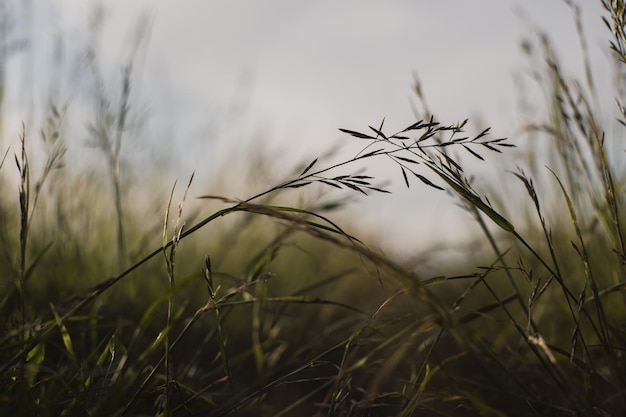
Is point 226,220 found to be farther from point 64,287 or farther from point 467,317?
point 467,317

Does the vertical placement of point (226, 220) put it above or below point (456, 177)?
below

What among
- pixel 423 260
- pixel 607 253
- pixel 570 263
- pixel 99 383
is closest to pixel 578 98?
pixel 423 260

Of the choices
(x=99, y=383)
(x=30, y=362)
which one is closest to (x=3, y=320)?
(x=30, y=362)

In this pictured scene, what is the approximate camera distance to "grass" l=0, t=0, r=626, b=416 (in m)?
0.83

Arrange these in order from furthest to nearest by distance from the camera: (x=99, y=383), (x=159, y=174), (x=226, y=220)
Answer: (x=226, y=220)
(x=159, y=174)
(x=99, y=383)

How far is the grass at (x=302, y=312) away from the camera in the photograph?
2.74 ft

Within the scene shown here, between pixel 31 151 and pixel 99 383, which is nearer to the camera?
pixel 99 383

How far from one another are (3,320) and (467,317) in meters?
0.83

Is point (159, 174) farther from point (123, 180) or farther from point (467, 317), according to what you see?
point (467, 317)

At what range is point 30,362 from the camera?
105 cm

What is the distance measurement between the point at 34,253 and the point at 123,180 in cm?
62

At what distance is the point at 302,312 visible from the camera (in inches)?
101

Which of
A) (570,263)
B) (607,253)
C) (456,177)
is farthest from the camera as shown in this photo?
(570,263)

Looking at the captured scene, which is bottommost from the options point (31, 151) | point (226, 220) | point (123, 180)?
point (226, 220)
